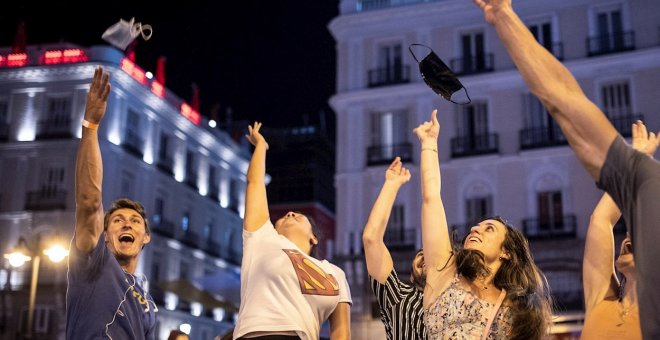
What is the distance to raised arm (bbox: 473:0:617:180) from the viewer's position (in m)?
2.14

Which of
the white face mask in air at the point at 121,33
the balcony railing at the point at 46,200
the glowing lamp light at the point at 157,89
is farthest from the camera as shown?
the glowing lamp light at the point at 157,89

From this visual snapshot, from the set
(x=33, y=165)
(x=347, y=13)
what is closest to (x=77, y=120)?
(x=33, y=165)

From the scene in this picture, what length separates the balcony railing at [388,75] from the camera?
89.5 feet

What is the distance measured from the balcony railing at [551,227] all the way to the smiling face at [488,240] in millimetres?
20882

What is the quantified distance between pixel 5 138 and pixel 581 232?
23.8 m

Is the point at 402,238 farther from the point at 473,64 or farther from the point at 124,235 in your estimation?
the point at 124,235

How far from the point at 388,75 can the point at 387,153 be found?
2.87 meters

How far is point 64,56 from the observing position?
33438 millimetres

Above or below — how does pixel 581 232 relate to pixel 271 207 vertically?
below

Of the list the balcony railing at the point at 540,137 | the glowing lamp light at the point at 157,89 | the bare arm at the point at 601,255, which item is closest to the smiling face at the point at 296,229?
the bare arm at the point at 601,255

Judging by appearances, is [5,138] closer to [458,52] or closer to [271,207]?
[271,207]

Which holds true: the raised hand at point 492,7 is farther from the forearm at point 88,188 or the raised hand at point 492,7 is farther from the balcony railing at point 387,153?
the balcony railing at point 387,153

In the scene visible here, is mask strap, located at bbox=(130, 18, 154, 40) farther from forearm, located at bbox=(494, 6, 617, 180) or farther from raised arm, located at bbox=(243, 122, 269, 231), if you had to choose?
forearm, located at bbox=(494, 6, 617, 180)

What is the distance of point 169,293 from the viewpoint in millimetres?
36250
